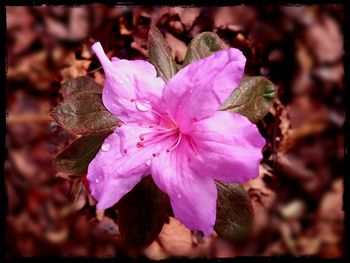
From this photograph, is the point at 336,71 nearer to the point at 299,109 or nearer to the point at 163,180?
the point at 299,109

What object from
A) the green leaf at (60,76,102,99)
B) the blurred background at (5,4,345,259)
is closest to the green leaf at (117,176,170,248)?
the green leaf at (60,76,102,99)

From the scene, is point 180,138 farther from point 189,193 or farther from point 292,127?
point 292,127

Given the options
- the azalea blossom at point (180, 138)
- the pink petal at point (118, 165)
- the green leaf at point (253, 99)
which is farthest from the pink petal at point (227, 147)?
the green leaf at point (253, 99)

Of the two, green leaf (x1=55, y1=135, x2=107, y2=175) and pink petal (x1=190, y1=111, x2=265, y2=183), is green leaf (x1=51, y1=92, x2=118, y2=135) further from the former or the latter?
pink petal (x1=190, y1=111, x2=265, y2=183)

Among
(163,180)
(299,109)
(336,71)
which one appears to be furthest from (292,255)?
(163,180)

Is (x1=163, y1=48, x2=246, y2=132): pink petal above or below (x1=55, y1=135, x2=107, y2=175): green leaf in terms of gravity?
above
